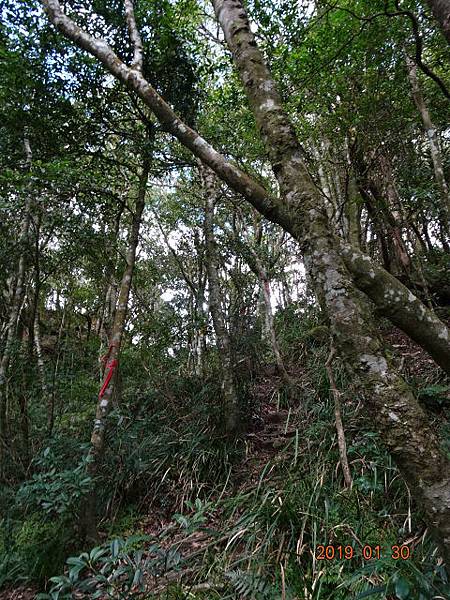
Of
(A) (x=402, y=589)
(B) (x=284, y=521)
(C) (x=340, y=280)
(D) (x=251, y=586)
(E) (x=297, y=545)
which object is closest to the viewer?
(A) (x=402, y=589)

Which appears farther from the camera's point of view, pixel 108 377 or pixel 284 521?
pixel 108 377

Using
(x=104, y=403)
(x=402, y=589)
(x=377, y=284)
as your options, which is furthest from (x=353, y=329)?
(x=104, y=403)

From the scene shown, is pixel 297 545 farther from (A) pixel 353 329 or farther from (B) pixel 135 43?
(B) pixel 135 43

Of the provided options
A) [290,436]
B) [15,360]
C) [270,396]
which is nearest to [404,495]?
[290,436]

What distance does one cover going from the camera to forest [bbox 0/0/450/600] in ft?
6.97

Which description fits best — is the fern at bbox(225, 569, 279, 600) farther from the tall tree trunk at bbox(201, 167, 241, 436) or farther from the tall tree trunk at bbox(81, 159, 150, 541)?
the tall tree trunk at bbox(201, 167, 241, 436)

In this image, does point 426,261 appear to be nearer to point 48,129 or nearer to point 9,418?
point 48,129

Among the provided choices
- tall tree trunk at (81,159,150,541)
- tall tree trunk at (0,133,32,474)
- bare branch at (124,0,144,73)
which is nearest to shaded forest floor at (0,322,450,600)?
tall tree trunk at (81,159,150,541)

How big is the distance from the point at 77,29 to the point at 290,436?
5119mm

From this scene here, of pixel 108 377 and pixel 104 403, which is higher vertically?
pixel 108 377

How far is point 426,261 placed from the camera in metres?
8.91
